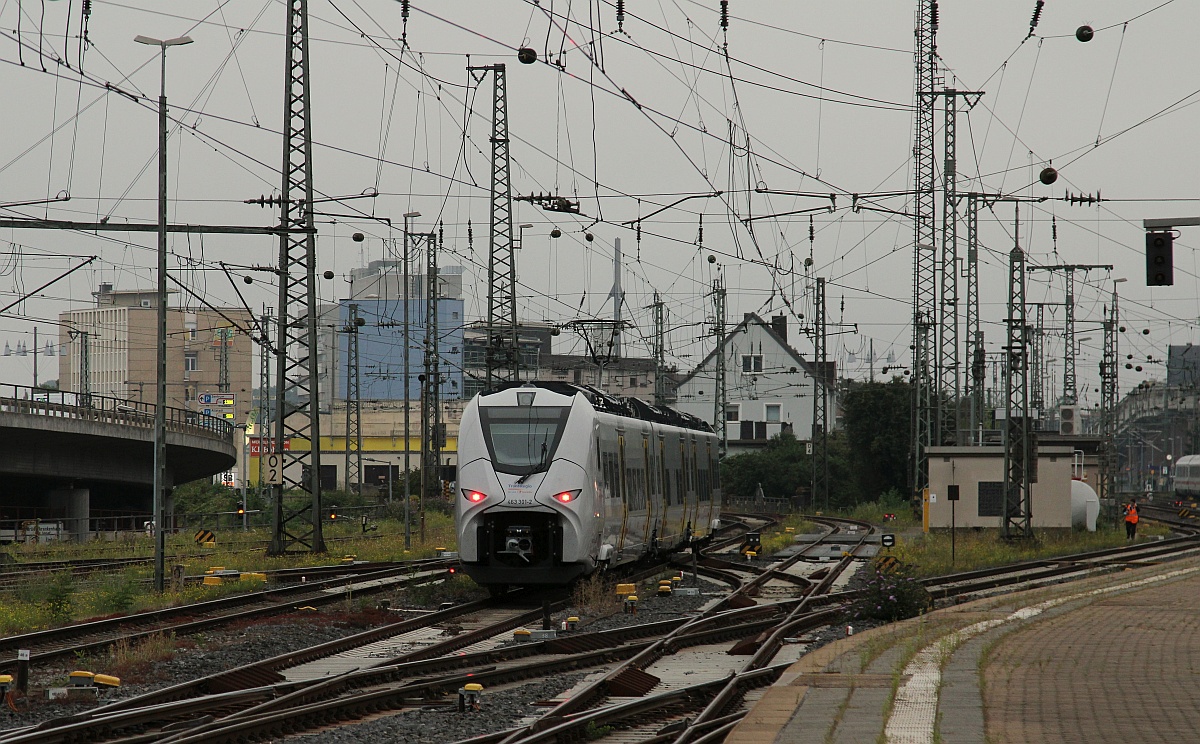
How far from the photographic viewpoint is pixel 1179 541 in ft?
135

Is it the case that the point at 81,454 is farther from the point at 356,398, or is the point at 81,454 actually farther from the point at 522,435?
the point at 522,435

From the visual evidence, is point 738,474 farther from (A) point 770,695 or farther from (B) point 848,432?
(A) point 770,695

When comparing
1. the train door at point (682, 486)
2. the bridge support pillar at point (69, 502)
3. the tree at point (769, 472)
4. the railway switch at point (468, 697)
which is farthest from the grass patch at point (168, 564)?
the tree at point (769, 472)

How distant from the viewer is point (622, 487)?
23609 millimetres

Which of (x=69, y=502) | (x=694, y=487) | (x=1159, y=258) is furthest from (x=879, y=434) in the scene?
(x=1159, y=258)

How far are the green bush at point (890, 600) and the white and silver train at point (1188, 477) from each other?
72984mm

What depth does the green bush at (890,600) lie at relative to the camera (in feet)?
63.1

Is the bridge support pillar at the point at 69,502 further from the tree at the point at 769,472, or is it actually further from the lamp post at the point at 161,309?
the tree at the point at 769,472

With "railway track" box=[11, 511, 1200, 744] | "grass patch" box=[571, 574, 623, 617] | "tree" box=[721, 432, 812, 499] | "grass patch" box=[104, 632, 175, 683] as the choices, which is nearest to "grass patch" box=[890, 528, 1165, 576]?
"grass patch" box=[571, 574, 623, 617]

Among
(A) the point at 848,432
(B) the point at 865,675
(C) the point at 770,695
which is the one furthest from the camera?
(A) the point at 848,432

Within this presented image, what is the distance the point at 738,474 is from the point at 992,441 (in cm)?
2139

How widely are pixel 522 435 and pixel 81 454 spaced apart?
30.8m

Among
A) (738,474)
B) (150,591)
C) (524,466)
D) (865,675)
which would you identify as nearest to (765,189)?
A: (524,466)

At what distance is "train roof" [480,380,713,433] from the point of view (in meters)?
21.8
